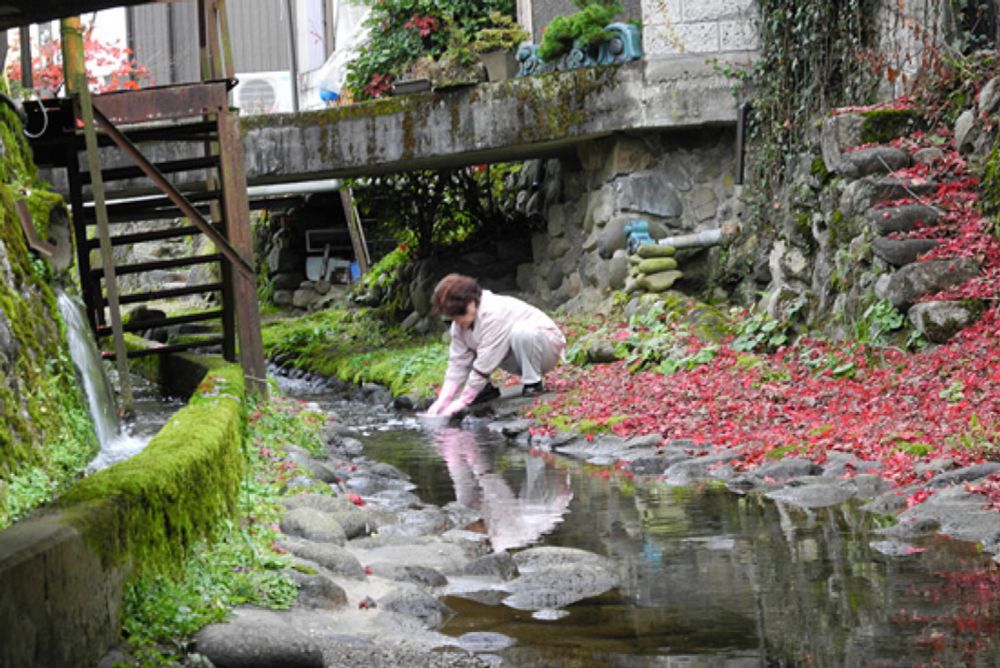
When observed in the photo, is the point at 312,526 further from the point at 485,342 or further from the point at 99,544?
the point at 485,342

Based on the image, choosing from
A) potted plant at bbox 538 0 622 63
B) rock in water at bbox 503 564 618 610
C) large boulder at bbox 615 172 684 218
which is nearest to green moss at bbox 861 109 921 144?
large boulder at bbox 615 172 684 218

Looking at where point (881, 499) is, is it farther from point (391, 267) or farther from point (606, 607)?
point (391, 267)

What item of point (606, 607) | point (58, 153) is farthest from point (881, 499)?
point (58, 153)

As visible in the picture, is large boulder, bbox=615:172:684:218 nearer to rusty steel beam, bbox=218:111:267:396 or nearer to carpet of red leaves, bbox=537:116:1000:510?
carpet of red leaves, bbox=537:116:1000:510

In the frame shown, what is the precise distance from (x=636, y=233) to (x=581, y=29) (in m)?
2.41

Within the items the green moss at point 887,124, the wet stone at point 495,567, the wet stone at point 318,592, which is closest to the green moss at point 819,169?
the green moss at point 887,124

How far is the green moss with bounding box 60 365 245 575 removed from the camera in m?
4.61

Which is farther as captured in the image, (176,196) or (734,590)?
(176,196)

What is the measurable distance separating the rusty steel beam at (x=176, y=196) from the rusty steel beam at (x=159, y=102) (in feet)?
0.96

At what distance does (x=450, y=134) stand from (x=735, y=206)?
3231mm

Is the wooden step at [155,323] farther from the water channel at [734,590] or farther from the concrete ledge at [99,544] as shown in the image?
the concrete ledge at [99,544]

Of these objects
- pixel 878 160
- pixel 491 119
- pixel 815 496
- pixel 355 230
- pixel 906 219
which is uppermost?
pixel 491 119

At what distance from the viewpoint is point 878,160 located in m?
11.6

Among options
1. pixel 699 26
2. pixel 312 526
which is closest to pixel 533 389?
pixel 699 26
